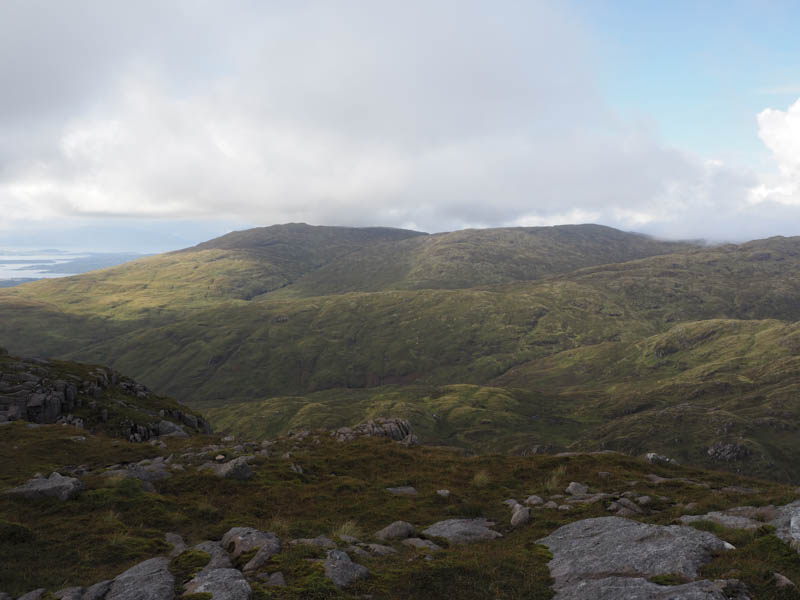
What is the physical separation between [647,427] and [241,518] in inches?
7815

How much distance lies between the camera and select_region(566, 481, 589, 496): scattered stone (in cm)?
2737

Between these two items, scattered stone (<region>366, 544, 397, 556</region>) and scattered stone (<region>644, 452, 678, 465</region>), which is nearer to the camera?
scattered stone (<region>366, 544, 397, 556</region>)

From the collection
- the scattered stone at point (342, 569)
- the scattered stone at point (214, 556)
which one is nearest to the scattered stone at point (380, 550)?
the scattered stone at point (342, 569)

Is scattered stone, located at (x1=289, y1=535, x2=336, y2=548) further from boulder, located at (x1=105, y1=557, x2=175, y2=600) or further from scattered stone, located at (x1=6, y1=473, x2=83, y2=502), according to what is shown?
scattered stone, located at (x1=6, y1=473, x2=83, y2=502)

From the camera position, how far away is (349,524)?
70.7ft

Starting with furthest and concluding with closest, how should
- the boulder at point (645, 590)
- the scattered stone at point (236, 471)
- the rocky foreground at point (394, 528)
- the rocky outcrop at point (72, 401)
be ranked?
1. the rocky outcrop at point (72, 401)
2. the scattered stone at point (236, 471)
3. the rocky foreground at point (394, 528)
4. the boulder at point (645, 590)

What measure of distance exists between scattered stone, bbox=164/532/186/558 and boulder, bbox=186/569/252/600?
424 cm

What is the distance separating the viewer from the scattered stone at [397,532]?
2072 cm

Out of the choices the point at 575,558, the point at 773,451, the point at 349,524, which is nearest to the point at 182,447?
the point at 349,524

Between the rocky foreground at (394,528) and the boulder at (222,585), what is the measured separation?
62 millimetres

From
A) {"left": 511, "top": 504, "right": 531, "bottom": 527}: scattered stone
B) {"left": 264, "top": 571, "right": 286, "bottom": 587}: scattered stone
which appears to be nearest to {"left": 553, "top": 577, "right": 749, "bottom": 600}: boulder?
{"left": 264, "top": 571, "right": 286, "bottom": 587}: scattered stone

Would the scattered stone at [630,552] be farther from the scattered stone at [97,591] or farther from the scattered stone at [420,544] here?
the scattered stone at [97,591]

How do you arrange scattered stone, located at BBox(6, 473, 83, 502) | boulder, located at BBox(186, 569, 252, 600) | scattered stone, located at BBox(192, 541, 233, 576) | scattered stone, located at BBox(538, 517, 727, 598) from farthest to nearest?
scattered stone, located at BBox(6, 473, 83, 502), scattered stone, located at BBox(192, 541, 233, 576), scattered stone, located at BBox(538, 517, 727, 598), boulder, located at BBox(186, 569, 252, 600)

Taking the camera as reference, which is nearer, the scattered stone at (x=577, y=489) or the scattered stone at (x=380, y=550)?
the scattered stone at (x=380, y=550)
